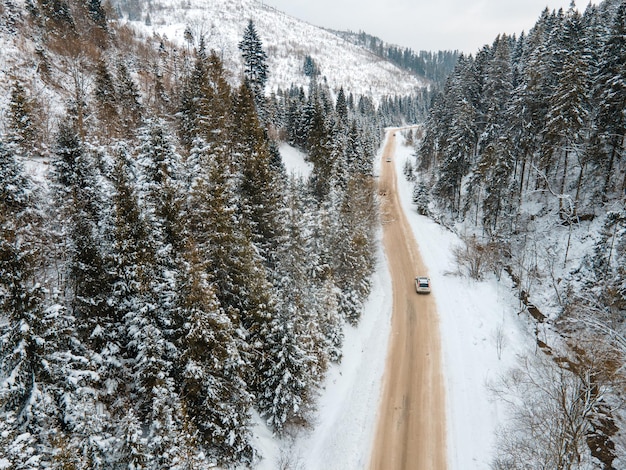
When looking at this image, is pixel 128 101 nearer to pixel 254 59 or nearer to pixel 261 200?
pixel 261 200

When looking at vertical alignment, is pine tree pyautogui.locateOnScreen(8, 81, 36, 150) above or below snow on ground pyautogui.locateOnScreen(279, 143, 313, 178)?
above

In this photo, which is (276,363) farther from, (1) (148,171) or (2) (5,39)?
(2) (5,39)

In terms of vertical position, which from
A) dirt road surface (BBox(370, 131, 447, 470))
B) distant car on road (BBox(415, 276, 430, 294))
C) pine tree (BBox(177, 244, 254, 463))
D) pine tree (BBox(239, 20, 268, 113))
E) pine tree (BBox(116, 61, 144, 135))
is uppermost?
pine tree (BBox(239, 20, 268, 113))

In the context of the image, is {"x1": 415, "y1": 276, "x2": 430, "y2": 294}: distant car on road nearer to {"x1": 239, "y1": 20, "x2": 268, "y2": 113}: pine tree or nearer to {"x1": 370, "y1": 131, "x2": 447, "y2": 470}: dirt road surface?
{"x1": 370, "y1": 131, "x2": 447, "y2": 470}: dirt road surface

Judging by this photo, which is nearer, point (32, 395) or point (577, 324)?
point (32, 395)

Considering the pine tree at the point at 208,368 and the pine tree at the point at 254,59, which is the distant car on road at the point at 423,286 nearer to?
the pine tree at the point at 208,368

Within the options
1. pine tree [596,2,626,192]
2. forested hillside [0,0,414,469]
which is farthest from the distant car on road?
pine tree [596,2,626,192]

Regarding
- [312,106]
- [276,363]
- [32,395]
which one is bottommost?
[276,363]

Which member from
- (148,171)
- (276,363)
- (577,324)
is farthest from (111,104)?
(577,324)
